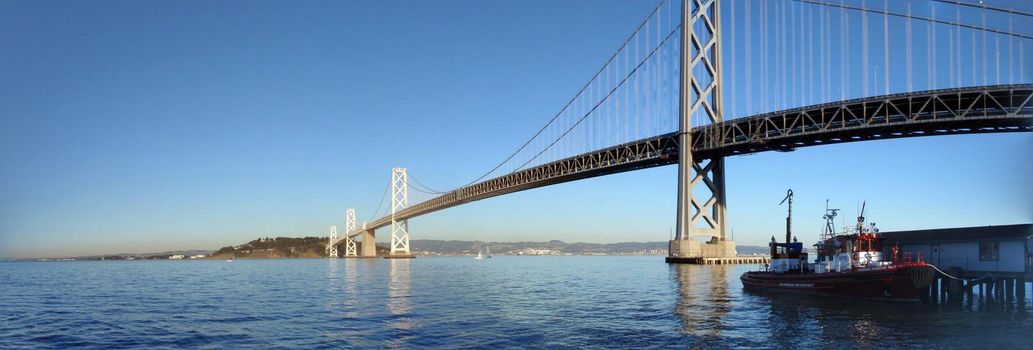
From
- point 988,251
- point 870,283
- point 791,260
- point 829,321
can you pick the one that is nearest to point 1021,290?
point 988,251

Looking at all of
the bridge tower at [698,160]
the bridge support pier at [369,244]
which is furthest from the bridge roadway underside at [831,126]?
the bridge support pier at [369,244]

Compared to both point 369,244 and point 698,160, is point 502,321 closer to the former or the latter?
point 698,160

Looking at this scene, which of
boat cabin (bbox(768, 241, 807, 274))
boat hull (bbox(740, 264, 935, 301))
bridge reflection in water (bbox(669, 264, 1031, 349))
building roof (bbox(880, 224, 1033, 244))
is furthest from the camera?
boat cabin (bbox(768, 241, 807, 274))

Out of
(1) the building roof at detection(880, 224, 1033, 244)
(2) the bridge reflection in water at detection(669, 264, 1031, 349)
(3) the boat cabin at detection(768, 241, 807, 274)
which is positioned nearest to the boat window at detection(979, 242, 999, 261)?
(1) the building roof at detection(880, 224, 1033, 244)

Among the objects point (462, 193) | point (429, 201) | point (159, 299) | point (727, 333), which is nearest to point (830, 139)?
point (727, 333)

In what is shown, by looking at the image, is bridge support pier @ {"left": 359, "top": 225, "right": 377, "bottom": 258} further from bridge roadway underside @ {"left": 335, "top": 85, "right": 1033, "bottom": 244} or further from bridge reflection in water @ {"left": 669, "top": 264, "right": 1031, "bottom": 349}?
bridge reflection in water @ {"left": 669, "top": 264, "right": 1031, "bottom": 349}

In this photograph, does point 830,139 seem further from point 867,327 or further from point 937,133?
point 867,327

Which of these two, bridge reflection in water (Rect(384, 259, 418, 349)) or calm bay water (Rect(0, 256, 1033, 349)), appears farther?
calm bay water (Rect(0, 256, 1033, 349))
